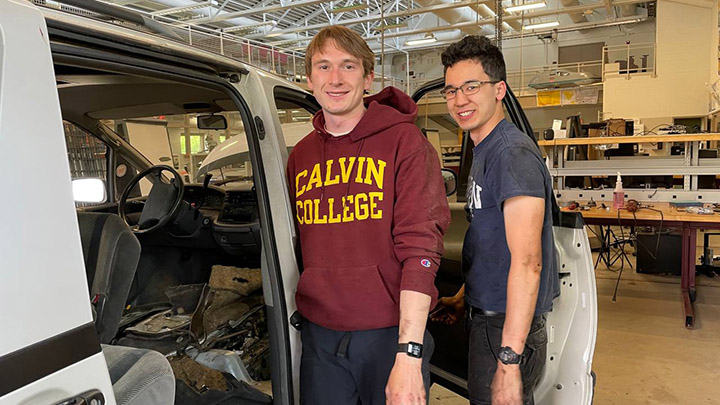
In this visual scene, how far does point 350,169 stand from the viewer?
1342mm

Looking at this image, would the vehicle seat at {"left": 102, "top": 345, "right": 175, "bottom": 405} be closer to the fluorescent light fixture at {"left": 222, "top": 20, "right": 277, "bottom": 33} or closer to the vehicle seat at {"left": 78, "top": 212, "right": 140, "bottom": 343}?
the vehicle seat at {"left": 78, "top": 212, "right": 140, "bottom": 343}

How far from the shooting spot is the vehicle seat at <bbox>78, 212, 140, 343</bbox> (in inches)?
62.6

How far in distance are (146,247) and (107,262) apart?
3.86ft

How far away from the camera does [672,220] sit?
381cm

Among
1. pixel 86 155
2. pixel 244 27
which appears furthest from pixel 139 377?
pixel 244 27

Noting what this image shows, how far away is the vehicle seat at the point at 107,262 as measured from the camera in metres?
1.59

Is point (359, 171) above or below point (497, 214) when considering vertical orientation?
above

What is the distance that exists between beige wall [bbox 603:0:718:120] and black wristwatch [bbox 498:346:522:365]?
9.42 m

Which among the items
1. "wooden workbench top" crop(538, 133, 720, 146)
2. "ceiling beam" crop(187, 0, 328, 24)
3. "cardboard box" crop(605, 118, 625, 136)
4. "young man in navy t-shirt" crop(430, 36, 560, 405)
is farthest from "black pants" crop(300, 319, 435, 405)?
"ceiling beam" crop(187, 0, 328, 24)

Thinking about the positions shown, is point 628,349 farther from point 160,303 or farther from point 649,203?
point 160,303

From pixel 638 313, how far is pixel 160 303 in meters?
4.08

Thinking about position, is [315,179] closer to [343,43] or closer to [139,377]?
[343,43]

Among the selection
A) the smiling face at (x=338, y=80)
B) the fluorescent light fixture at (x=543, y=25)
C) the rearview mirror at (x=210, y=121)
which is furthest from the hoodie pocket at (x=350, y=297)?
the fluorescent light fixture at (x=543, y=25)

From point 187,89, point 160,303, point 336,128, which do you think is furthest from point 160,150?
point 336,128
